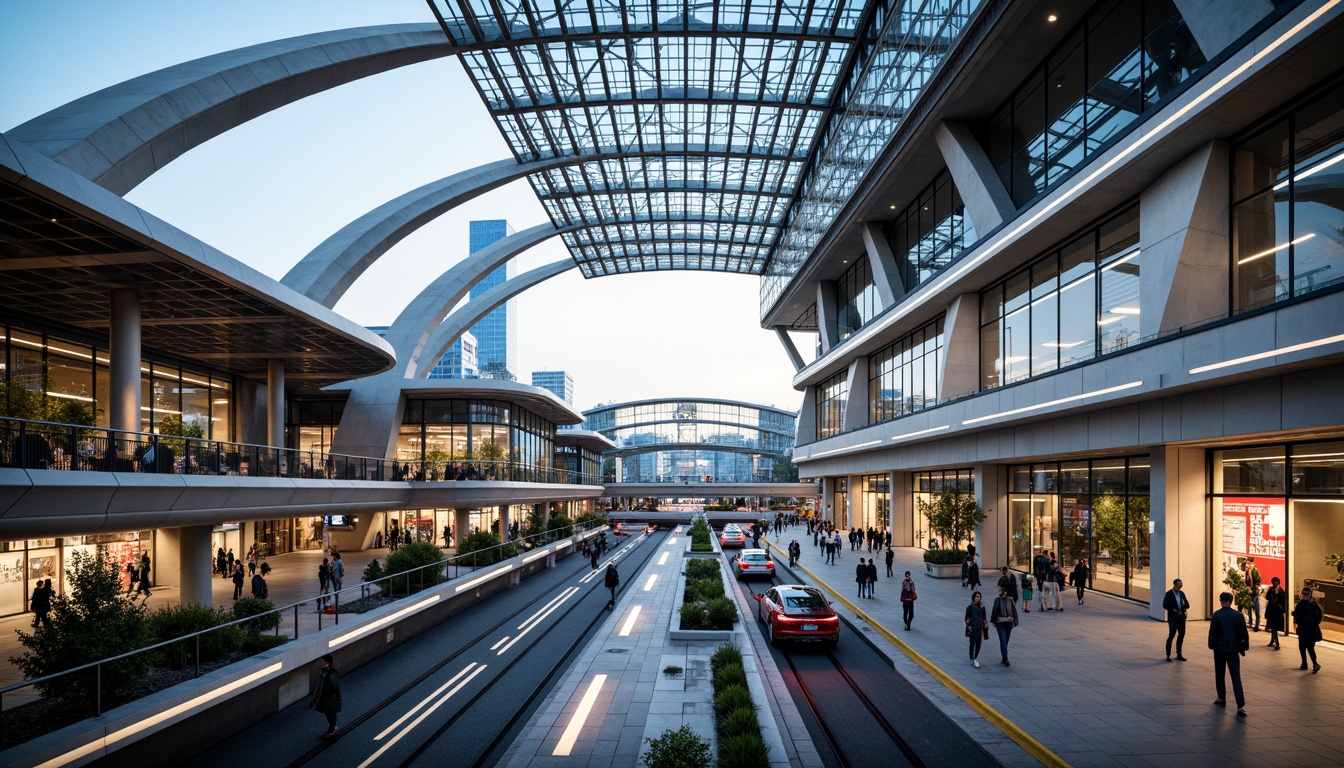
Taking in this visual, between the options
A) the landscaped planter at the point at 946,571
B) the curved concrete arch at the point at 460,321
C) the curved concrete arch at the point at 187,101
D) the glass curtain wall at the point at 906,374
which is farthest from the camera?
the curved concrete arch at the point at 460,321

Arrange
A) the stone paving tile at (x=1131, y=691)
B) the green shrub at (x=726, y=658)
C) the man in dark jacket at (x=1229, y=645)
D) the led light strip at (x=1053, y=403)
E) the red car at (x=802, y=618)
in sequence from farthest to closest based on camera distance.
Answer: the led light strip at (x=1053, y=403)
the red car at (x=802, y=618)
the green shrub at (x=726, y=658)
the man in dark jacket at (x=1229, y=645)
the stone paving tile at (x=1131, y=691)

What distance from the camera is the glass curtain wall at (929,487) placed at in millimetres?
31734

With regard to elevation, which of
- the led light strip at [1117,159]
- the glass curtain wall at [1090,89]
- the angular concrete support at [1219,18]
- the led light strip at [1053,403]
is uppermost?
the glass curtain wall at [1090,89]

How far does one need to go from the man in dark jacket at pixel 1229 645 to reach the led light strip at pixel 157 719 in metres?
14.7

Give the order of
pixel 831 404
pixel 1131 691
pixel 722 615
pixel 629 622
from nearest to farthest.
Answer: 1. pixel 1131 691
2. pixel 722 615
3. pixel 629 622
4. pixel 831 404

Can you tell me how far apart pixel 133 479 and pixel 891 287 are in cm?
2917

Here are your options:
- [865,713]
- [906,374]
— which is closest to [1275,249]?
[865,713]

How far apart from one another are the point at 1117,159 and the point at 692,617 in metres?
13.9

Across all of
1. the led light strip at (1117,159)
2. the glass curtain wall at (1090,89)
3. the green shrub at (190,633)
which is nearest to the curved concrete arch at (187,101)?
the green shrub at (190,633)

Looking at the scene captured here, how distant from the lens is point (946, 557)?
86.9ft

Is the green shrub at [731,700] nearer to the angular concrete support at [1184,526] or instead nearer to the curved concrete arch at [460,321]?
the angular concrete support at [1184,526]

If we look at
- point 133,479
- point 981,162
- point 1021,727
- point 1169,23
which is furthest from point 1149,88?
point 133,479

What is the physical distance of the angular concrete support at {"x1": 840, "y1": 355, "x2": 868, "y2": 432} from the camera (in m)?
41.8

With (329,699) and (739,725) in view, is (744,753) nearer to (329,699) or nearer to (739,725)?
(739,725)
